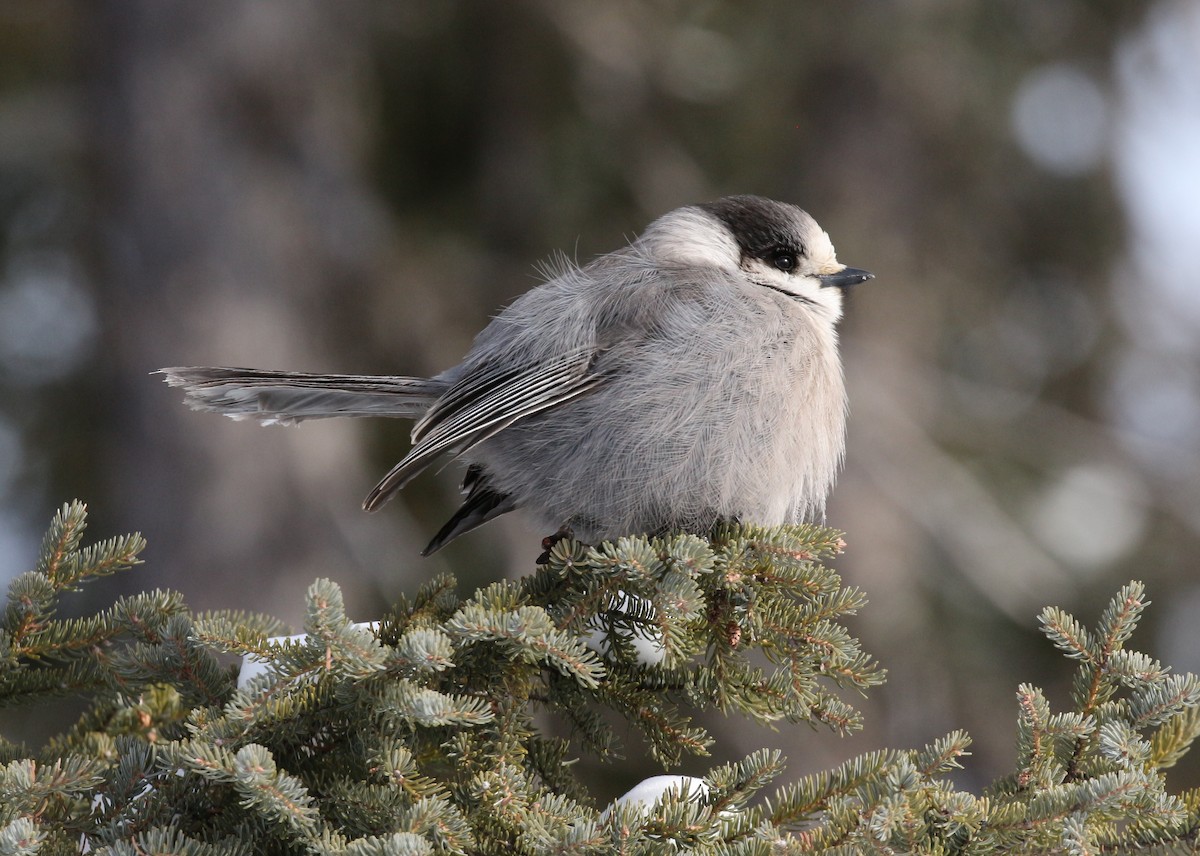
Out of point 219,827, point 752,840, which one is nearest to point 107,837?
point 219,827

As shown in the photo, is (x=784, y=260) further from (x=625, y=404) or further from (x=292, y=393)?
(x=292, y=393)

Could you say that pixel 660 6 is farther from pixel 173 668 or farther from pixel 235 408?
pixel 173 668

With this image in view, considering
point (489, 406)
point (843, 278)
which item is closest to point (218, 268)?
point (489, 406)

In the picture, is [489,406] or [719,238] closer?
[489,406]

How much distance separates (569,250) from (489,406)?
3950 mm

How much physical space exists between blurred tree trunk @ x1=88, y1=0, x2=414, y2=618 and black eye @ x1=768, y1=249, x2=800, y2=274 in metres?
3.05

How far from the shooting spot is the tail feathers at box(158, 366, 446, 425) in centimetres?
296

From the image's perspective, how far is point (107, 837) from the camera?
5.64ft

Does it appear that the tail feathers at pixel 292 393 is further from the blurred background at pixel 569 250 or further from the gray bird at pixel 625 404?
the blurred background at pixel 569 250

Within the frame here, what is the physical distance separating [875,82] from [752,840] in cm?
602

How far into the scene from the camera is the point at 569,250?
6820 millimetres

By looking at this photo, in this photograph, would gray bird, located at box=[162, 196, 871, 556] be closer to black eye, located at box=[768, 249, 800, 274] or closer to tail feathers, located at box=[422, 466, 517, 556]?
tail feathers, located at box=[422, 466, 517, 556]

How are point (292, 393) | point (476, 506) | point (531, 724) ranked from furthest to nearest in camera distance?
1. point (476, 506)
2. point (292, 393)
3. point (531, 724)

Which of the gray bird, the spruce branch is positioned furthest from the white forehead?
the spruce branch
